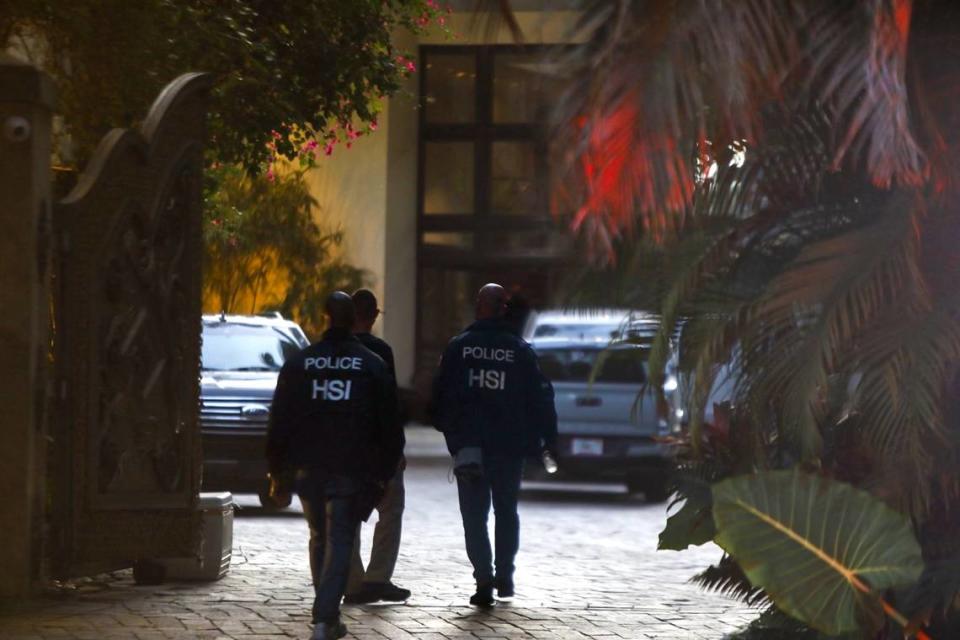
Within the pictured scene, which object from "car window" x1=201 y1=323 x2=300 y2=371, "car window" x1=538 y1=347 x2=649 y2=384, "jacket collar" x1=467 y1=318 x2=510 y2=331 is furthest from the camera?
"car window" x1=538 y1=347 x2=649 y2=384

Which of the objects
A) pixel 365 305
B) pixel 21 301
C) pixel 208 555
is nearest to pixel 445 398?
pixel 365 305

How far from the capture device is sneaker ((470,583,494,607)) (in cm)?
1097

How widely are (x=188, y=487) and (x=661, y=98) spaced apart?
5.72 m

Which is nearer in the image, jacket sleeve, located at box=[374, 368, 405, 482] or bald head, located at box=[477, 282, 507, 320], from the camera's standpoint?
jacket sleeve, located at box=[374, 368, 405, 482]

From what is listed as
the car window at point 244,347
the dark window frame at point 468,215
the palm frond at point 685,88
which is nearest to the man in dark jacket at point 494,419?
the palm frond at point 685,88

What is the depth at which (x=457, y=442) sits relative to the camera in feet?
37.0

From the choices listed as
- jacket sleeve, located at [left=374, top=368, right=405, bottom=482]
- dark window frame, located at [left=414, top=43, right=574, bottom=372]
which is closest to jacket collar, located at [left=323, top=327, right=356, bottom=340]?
jacket sleeve, located at [left=374, top=368, right=405, bottom=482]

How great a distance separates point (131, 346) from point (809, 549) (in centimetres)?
485

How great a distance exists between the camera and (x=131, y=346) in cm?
1071

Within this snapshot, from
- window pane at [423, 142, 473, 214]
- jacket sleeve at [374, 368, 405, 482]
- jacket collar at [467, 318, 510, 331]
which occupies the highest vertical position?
window pane at [423, 142, 473, 214]

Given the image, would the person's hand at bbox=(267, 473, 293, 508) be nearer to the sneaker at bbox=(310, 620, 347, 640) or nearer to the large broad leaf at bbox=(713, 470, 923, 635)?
the sneaker at bbox=(310, 620, 347, 640)

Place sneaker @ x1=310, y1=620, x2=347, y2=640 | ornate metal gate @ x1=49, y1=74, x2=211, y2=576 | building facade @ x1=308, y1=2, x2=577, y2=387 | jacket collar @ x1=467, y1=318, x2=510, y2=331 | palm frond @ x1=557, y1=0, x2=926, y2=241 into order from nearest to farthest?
palm frond @ x1=557, y1=0, x2=926, y2=241, sneaker @ x1=310, y1=620, x2=347, y2=640, ornate metal gate @ x1=49, y1=74, x2=211, y2=576, jacket collar @ x1=467, y1=318, x2=510, y2=331, building facade @ x1=308, y1=2, x2=577, y2=387

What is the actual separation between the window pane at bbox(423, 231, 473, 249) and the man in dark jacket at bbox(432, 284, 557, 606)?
26604 millimetres

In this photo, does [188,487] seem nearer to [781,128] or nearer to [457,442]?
[457,442]
